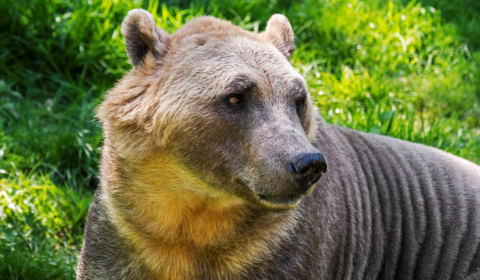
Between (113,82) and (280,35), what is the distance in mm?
3111

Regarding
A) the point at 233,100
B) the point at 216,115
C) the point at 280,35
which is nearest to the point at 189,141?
the point at 216,115

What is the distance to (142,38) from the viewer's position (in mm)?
3979

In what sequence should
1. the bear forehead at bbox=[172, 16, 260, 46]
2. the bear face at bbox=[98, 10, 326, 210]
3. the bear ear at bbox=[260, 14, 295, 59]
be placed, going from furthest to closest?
the bear ear at bbox=[260, 14, 295, 59] < the bear forehead at bbox=[172, 16, 260, 46] < the bear face at bbox=[98, 10, 326, 210]

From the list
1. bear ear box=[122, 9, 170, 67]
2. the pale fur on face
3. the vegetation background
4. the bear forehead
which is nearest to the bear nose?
the pale fur on face

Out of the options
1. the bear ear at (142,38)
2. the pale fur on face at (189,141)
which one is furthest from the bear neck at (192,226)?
the bear ear at (142,38)

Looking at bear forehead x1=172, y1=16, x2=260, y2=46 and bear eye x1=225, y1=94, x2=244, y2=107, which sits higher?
bear forehead x1=172, y1=16, x2=260, y2=46

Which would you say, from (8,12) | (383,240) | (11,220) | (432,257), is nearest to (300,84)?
(383,240)

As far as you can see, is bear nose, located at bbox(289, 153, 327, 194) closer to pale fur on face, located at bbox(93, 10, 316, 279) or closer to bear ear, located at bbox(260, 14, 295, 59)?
pale fur on face, located at bbox(93, 10, 316, 279)

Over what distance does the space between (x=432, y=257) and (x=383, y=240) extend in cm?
45

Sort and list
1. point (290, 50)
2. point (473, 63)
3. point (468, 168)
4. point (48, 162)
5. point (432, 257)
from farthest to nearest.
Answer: point (473, 63) < point (48, 162) < point (468, 168) < point (432, 257) < point (290, 50)

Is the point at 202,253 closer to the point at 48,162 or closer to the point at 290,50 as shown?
the point at 290,50

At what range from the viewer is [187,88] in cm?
367

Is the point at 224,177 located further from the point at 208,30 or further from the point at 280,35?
the point at 280,35

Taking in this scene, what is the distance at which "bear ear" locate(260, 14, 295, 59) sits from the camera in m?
4.26
